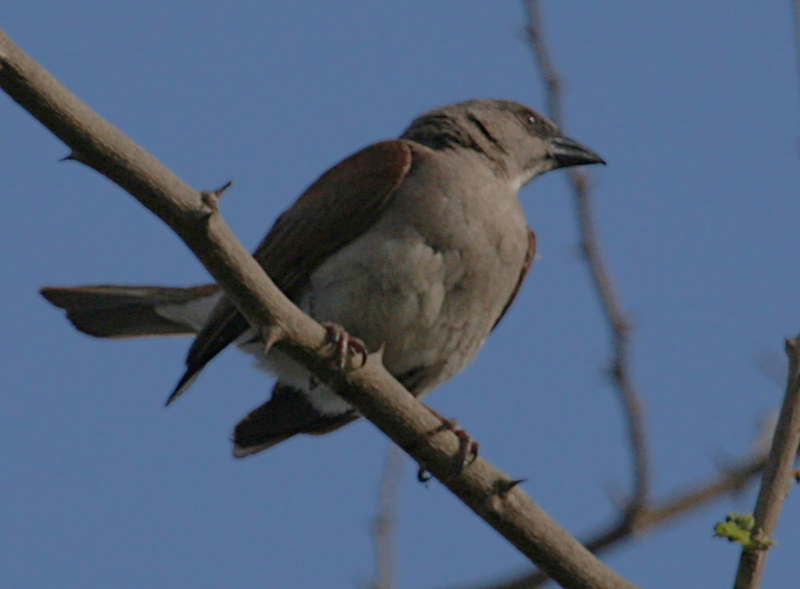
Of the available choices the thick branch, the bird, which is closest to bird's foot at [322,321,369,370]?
the thick branch

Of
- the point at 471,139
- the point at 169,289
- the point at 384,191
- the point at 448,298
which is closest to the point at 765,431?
the point at 448,298

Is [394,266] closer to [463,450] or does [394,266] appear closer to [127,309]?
[463,450]

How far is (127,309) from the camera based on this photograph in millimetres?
6887

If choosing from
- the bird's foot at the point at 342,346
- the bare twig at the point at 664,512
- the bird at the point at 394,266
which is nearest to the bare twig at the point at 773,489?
the bare twig at the point at 664,512

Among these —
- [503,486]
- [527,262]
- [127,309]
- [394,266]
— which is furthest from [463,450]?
[127,309]

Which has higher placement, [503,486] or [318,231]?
[318,231]

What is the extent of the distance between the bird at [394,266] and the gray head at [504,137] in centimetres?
2

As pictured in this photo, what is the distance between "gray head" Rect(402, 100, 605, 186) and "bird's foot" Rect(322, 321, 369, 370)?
245 centimetres

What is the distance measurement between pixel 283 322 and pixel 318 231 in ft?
6.07

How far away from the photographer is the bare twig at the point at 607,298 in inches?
149

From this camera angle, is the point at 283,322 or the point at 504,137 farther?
the point at 504,137

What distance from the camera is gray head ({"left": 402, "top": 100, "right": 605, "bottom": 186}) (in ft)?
21.5

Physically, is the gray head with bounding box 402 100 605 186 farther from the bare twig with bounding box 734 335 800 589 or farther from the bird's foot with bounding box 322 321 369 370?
the bare twig with bounding box 734 335 800 589

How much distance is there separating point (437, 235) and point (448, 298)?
12.2 inches
